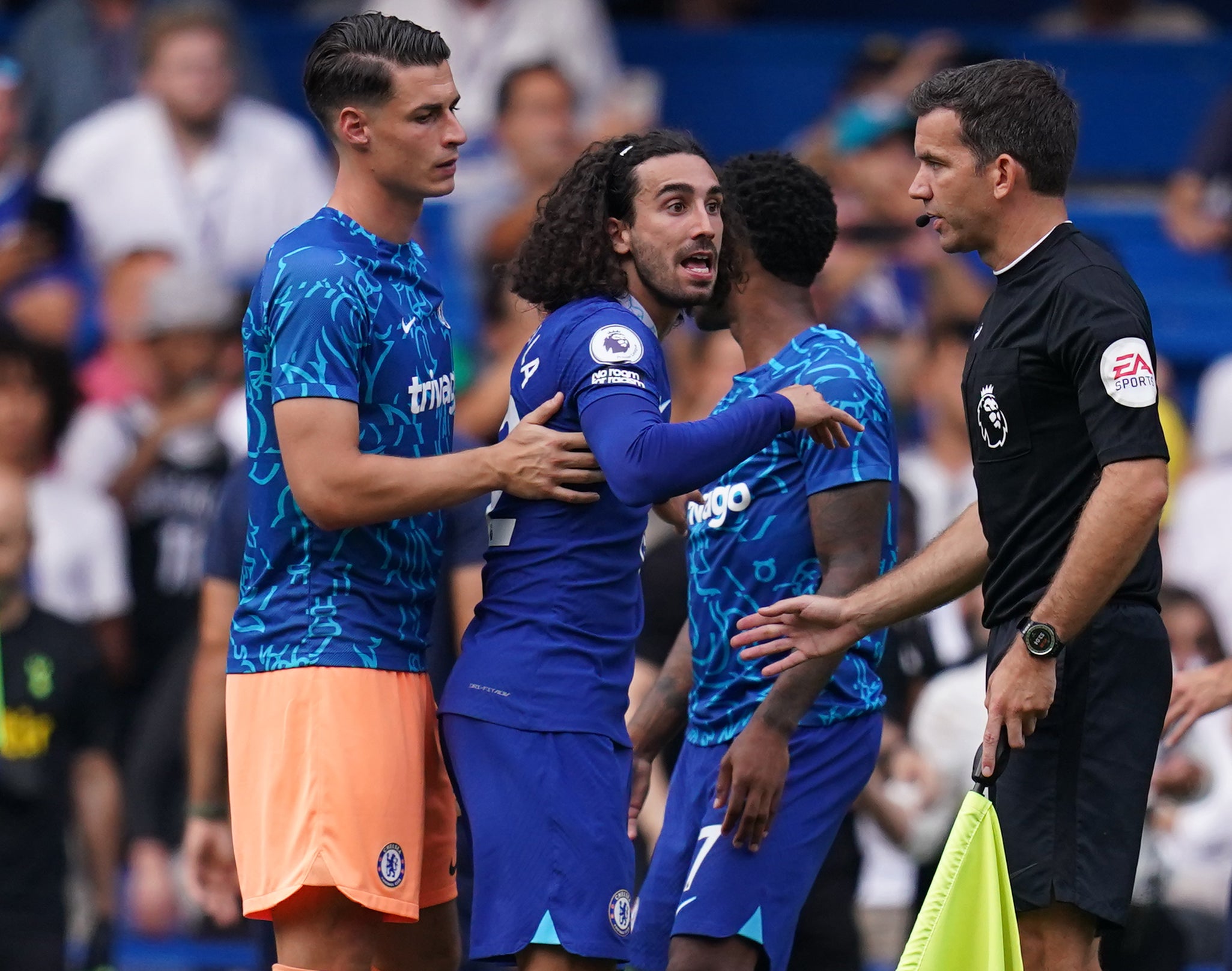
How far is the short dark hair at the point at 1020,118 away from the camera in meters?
3.97

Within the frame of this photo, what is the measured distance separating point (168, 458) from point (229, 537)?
2345mm

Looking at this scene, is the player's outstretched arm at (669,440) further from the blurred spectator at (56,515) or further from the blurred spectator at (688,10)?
the blurred spectator at (688,10)

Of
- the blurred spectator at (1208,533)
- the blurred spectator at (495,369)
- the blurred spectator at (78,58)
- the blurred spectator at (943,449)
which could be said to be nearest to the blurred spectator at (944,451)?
the blurred spectator at (943,449)

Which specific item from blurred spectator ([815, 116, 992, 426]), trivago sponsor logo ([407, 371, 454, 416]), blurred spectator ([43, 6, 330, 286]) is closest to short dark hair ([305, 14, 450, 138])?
trivago sponsor logo ([407, 371, 454, 416])

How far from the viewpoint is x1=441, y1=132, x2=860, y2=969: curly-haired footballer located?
394cm

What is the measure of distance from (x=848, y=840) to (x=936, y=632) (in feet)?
5.00

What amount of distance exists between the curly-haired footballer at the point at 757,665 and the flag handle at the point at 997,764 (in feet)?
1.57

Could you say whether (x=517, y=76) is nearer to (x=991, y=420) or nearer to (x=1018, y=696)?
(x=991, y=420)

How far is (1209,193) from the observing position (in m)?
10.4

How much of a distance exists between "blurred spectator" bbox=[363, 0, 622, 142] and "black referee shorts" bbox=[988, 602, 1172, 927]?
21.3 feet

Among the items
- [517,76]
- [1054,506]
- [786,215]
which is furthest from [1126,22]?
[1054,506]

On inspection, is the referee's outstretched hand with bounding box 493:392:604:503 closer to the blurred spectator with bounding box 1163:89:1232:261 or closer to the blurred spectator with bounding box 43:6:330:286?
the blurred spectator with bounding box 43:6:330:286

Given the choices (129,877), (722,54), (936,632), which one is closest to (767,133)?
(722,54)

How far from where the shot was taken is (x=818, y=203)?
4633 millimetres
